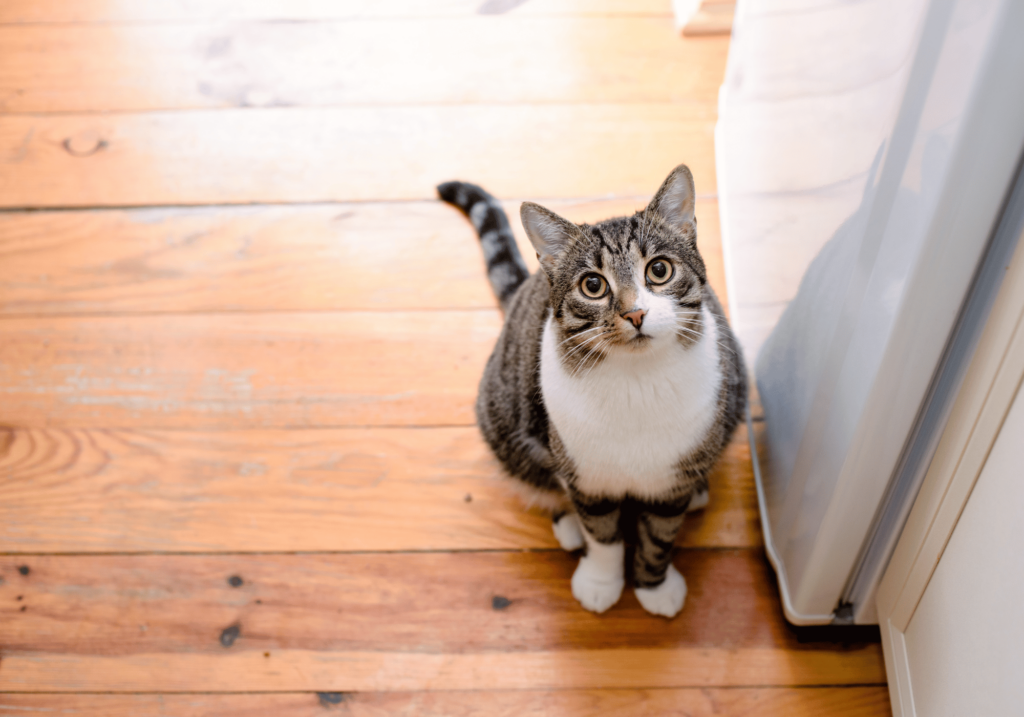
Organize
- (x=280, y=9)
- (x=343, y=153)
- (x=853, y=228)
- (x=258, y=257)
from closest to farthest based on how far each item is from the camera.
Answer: (x=853, y=228), (x=258, y=257), (x=343, y=153), (x=280, y=9)

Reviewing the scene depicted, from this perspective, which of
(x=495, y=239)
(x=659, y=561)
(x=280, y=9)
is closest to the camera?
(x=659, y=561)

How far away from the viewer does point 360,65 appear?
1.92 meters

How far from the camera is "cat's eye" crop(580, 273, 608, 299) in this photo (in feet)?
2.90

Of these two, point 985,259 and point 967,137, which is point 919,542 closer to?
point 985,259

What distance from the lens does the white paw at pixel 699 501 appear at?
4.15 feet

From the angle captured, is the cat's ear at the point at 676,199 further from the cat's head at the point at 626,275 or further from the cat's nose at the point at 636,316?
the cat's nose at the point at 636,316

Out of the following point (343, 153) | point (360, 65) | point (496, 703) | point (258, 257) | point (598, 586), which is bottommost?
point (496, 703)

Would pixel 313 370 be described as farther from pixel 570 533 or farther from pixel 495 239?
pixel 570 533

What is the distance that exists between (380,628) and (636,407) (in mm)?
610

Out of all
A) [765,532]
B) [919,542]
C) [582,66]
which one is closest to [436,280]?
[582,66]

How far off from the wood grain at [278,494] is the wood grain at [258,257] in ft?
1.02

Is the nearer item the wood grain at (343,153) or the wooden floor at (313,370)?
the wooden floor at (313,370)

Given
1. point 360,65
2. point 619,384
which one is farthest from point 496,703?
point 360,65

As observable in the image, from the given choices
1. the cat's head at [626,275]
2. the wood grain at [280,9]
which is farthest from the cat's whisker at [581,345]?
the wood grain at [280,9]
